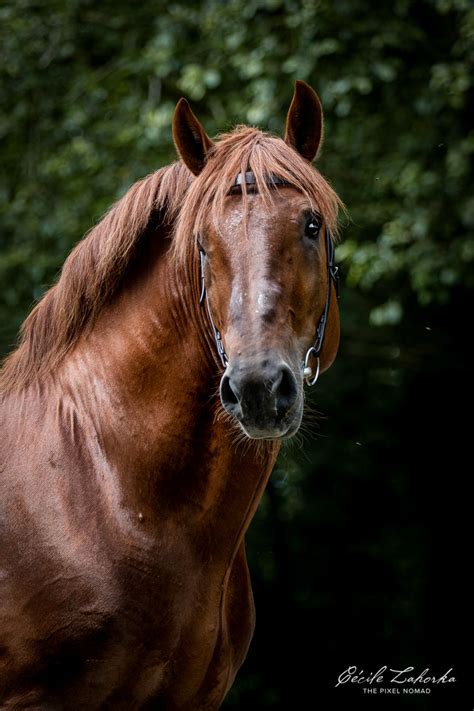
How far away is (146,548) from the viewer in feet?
9.75

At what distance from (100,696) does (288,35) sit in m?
5.29

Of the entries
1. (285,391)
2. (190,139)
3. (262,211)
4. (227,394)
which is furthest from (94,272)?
(285,391)

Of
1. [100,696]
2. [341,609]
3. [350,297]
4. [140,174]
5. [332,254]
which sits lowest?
[341,609]

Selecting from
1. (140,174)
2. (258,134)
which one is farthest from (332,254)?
(140,174)

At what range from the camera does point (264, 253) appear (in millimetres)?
2898

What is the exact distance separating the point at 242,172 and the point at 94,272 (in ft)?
1.99

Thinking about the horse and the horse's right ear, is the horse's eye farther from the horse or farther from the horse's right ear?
the horse's right ear

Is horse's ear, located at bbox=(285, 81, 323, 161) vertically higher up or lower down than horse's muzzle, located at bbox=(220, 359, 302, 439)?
higher up

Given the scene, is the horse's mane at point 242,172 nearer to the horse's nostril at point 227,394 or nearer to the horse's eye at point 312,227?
the horse's eye at point 312,227

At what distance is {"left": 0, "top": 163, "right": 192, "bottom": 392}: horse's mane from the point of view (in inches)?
128

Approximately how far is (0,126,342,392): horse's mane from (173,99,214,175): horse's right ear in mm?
46

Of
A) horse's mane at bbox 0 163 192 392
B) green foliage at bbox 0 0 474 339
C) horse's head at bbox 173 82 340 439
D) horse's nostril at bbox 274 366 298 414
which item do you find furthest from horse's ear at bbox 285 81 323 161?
green foliage at bbox 0 0 474 339

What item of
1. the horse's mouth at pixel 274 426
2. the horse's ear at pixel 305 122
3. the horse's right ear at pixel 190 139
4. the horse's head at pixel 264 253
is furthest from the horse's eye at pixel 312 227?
the horse's mouth at pixel 274 426

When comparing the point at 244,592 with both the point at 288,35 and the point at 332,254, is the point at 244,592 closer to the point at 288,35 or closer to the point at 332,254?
the point at 332,254
